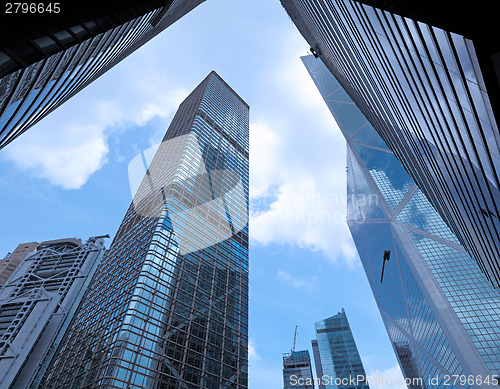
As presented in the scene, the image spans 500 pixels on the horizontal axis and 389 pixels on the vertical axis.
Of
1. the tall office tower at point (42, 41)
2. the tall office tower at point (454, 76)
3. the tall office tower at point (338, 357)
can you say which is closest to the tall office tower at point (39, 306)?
the tall office tower at point (42, 41)

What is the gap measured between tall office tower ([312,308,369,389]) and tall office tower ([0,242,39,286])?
149506 mm

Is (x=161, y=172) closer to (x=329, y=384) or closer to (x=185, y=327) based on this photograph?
(x=185, y=327)

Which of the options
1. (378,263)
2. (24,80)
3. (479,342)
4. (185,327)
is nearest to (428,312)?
(479,342)

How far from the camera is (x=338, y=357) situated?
171500mm

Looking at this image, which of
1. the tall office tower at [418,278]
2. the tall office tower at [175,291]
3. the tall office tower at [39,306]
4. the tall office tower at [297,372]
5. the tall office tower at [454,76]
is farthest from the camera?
the tall office tower at [297,372]

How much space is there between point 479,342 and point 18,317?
363ft

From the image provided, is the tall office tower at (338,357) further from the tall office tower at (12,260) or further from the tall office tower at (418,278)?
the tall office tower at (12,260)

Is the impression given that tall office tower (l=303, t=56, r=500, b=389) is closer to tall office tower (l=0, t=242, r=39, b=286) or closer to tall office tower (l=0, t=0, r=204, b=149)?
tall office tower (l=0, t=0, r=204, b=149)

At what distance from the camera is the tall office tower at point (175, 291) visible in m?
37.2

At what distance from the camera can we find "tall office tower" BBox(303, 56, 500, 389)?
72.6 meters

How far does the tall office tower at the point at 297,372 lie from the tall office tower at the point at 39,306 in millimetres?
112168

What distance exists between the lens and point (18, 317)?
3088 inches

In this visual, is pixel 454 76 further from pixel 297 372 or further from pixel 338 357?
pixel 338 357

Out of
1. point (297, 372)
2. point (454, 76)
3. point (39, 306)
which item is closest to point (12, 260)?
point (39, 306)
